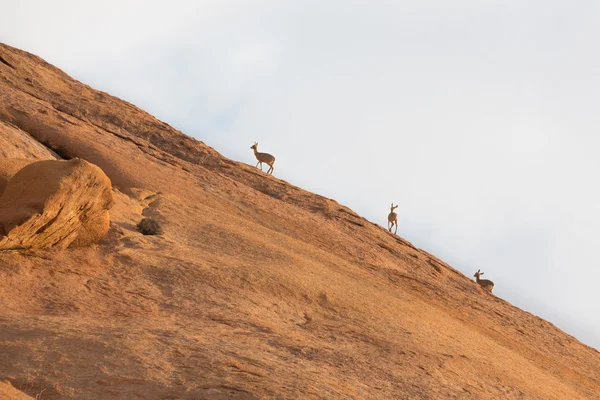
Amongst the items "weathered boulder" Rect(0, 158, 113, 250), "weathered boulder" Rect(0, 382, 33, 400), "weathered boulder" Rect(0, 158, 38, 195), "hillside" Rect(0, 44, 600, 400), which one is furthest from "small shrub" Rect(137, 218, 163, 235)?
"weathered boulder" Rect(0, 382, 33, 400)

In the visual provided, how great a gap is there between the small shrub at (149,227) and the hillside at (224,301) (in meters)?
0.30

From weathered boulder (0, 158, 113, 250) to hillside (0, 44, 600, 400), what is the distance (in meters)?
0.45

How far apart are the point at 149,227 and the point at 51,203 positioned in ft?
14.3

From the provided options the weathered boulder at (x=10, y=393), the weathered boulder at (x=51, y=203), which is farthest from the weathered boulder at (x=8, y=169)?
the weathered boulder at (x=10, y=393)

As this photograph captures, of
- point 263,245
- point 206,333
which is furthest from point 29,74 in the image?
point 206,333

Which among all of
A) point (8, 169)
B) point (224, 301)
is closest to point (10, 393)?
point (224, 301)

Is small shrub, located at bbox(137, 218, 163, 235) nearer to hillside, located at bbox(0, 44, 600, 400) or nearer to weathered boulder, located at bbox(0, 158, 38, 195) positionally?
hillside, located at bbox(0, 44, 600, 400)

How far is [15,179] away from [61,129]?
9347mm

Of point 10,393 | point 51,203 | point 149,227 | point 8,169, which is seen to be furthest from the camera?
point 149,227

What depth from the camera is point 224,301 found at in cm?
1387

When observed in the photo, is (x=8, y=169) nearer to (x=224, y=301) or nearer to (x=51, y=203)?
(x=51, y=203)

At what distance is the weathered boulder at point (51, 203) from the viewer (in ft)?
40.2

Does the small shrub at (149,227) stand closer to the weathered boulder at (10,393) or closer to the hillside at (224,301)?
the hillside at (224,301)

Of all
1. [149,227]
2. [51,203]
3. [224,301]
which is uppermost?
[149,227]
